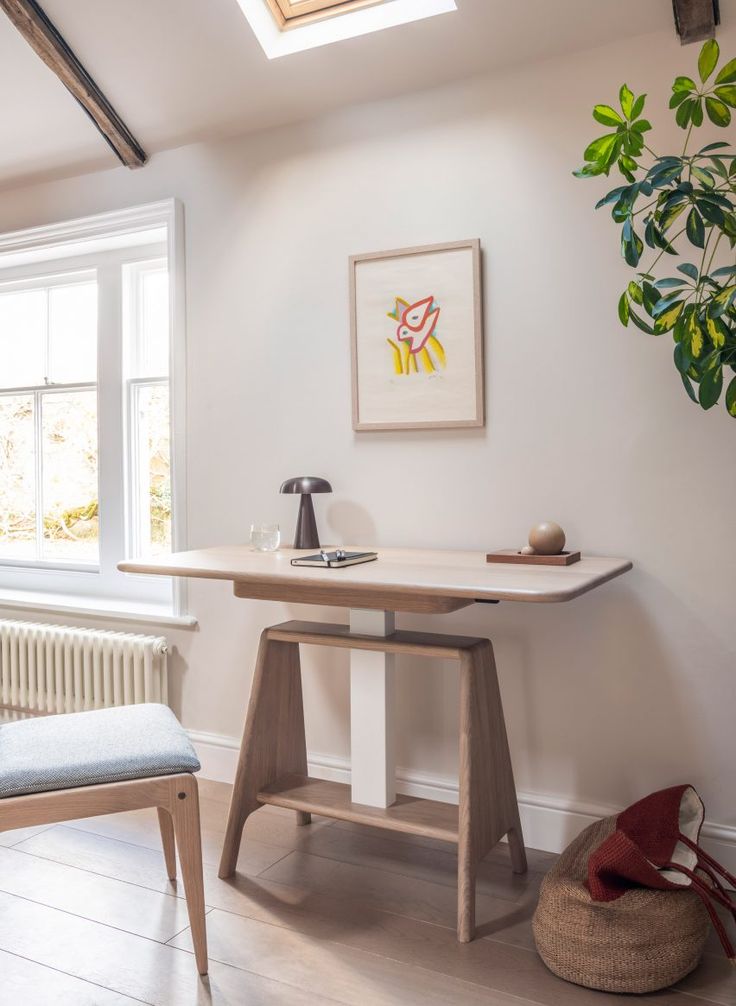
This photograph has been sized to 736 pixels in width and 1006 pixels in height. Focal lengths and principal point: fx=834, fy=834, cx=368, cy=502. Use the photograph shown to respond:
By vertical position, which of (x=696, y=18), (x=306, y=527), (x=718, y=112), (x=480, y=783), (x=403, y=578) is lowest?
(x=480, y=783)

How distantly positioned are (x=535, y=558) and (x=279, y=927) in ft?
3.64

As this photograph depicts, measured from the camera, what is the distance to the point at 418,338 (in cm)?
261

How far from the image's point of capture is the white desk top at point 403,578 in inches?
70.4

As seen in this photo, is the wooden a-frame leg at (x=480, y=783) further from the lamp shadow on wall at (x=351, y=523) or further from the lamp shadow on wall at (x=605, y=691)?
the lamp shadow on wall at (x=351, y=523)

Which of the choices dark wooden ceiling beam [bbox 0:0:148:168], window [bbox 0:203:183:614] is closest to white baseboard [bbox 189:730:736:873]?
window [bbox 0:203:183:614]

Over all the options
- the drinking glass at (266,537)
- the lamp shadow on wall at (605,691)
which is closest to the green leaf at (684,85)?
the lamp shadow on wall at (605,691)

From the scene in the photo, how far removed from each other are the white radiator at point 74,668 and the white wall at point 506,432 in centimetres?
25

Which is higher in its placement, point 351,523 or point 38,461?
point 38,461

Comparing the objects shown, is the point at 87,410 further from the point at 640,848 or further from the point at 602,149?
the point at 640,848

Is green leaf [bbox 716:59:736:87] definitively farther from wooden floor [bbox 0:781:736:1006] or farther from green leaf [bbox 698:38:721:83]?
wooden floor [bbox 0:781:736:1006]

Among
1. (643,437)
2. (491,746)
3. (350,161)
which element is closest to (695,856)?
(491,746)

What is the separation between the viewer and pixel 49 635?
3287mm

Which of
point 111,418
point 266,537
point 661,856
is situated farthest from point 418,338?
point 661,856

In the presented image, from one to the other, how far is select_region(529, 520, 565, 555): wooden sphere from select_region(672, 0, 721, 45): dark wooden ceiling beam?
4.40 feet
